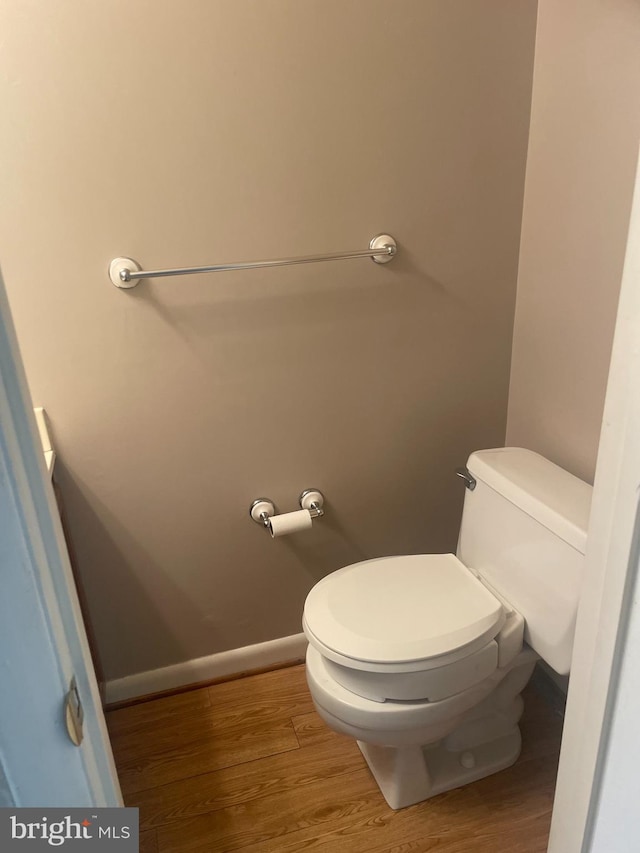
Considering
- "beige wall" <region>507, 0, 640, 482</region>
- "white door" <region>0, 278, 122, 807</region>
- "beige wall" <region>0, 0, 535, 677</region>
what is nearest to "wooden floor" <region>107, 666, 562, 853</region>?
"beige wall" <region>0, 0, 535, 677</region>

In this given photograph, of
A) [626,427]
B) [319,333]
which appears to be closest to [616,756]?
[626,427]

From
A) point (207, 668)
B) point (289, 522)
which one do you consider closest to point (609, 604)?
point (289, 522)

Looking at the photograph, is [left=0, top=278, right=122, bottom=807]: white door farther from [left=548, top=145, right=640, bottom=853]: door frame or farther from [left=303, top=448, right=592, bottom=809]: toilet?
[left=303, top=448, right=592, bottom=809]: toilet

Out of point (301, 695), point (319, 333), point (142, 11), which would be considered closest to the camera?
point (142, 11)

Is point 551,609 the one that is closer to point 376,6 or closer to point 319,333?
point 319,333

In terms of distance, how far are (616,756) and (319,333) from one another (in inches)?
45.9

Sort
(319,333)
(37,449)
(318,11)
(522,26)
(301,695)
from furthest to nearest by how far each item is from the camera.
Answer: (301,695), (319,333), (522,26), (318,11), (37,449)

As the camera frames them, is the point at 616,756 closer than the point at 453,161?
Yes

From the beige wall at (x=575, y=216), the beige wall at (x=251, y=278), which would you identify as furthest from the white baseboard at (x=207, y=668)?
the beige wall at (x=575, y=216)

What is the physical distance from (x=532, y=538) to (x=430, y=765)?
643mm

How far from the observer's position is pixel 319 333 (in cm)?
172

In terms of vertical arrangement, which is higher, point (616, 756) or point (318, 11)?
point (318, 11)

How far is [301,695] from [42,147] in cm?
154

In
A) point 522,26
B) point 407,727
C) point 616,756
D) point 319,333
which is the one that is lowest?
point 407,727
